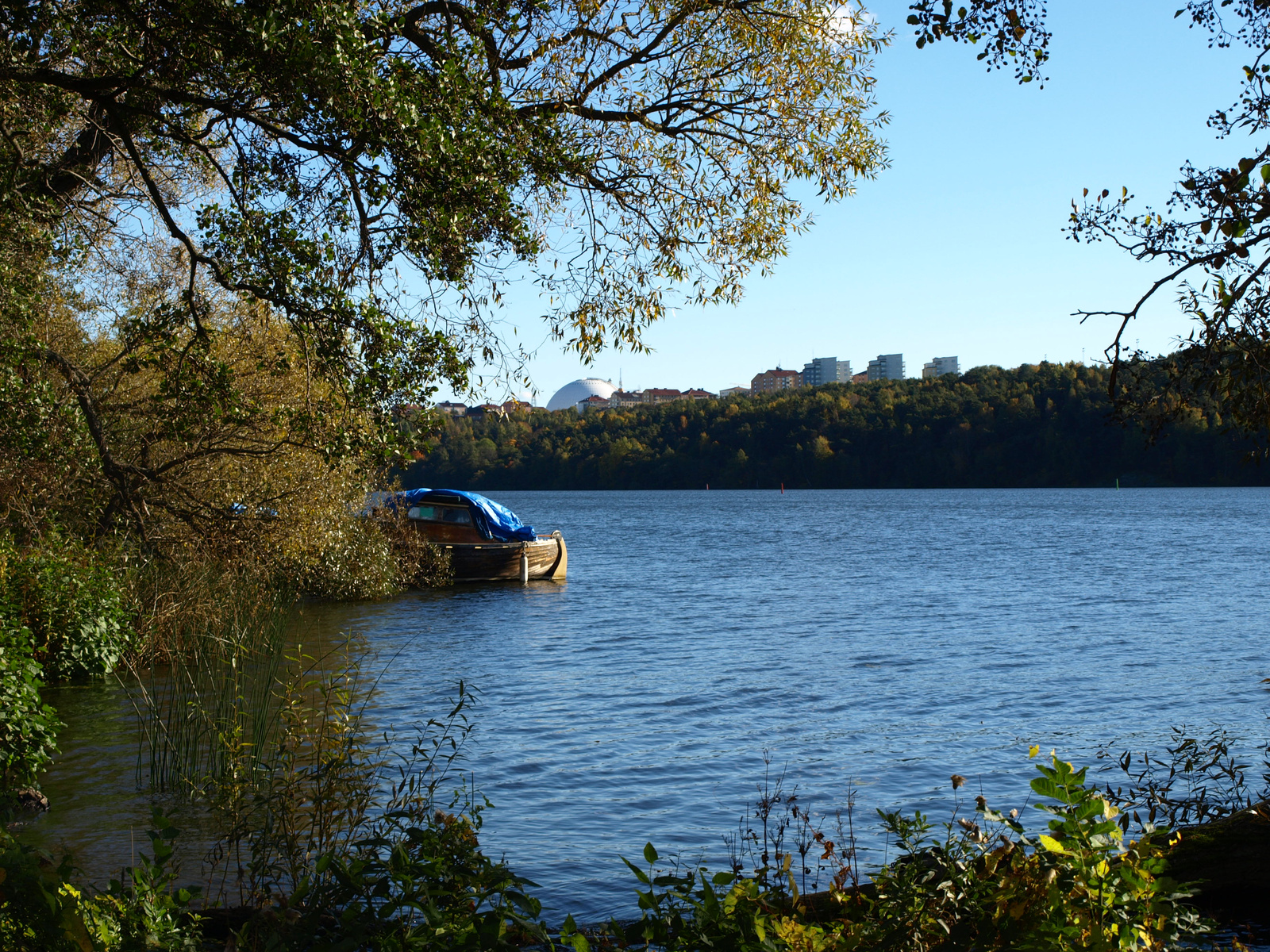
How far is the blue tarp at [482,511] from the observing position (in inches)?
1158

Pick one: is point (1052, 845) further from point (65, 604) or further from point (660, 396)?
point (660, 396)

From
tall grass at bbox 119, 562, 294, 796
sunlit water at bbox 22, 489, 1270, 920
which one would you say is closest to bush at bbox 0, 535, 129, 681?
tall grass at bbox 119, 562, 294, 796

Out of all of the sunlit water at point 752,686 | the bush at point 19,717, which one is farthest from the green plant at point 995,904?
the bush at point 19,717

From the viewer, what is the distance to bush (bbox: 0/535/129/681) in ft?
33.9

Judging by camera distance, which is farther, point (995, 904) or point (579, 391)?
point (579, 391)

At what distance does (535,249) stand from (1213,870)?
5560mm

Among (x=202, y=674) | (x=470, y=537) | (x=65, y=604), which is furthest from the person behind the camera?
(x=470, y=537)

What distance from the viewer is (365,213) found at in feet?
24.0

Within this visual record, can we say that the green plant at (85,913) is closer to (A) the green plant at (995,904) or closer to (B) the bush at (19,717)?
(A) the green plant at (995,904)

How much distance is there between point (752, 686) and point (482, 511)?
1602cm

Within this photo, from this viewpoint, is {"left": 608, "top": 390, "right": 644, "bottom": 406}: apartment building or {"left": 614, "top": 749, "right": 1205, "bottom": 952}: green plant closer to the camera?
{"left": 614, "top": 749, "right": 1205, "bottom": 952}: green plant

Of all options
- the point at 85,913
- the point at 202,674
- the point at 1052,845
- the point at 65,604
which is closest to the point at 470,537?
the point at 65,604

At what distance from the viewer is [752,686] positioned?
14.8m

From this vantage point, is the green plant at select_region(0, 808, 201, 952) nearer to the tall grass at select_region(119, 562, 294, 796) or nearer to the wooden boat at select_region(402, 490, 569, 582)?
the tall grass at select_region(119, 562, 294, 796)
